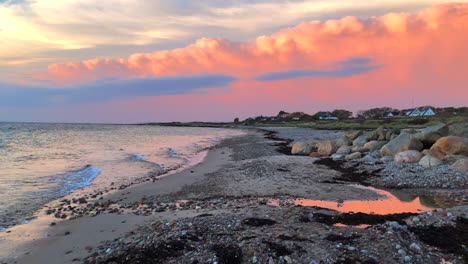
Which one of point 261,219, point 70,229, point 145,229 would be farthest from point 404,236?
point 70,229

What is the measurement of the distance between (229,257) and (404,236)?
3789mm

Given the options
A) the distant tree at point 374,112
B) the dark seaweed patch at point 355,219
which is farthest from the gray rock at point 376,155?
the distant tree at point 374,112

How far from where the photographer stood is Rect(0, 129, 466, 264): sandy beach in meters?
5.39

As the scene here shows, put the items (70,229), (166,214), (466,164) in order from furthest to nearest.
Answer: (466,164) → (166,214) → (70,229)

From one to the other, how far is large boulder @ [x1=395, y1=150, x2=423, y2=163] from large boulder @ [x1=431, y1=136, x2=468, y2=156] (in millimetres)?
1243

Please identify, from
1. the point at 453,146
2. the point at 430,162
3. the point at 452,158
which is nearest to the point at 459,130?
the point at 453,146

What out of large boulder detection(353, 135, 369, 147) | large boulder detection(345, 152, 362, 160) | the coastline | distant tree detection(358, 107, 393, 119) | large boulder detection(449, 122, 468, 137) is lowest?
the coastline

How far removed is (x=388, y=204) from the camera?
31.6ft

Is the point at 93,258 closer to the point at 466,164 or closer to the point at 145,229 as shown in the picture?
the point at 145,229

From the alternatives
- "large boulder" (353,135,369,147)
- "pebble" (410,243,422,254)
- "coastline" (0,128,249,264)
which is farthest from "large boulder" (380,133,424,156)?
"coastline" (0,128,249,264)

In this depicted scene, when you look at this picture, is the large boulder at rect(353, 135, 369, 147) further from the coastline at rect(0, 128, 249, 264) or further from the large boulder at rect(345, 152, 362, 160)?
the coastline at rect(0, 128, 249, 264)

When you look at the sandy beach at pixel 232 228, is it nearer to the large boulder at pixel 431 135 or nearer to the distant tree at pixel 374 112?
the large boulder at pixel 431 135

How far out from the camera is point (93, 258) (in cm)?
591

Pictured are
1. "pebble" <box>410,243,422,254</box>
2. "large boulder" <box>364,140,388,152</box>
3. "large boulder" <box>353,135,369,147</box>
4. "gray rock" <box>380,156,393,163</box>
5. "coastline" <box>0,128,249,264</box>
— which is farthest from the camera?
"large boulder" <box>353,135,369,147</box>
